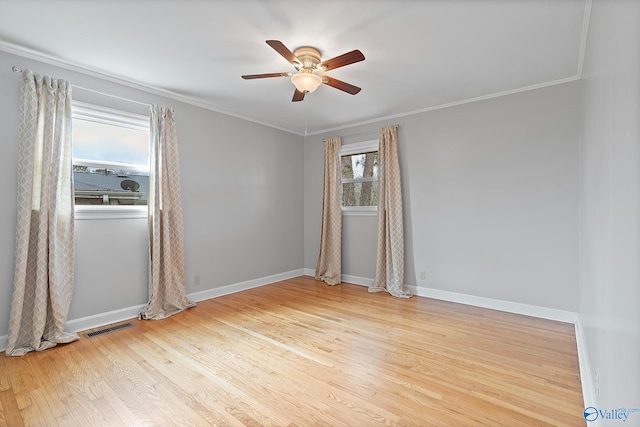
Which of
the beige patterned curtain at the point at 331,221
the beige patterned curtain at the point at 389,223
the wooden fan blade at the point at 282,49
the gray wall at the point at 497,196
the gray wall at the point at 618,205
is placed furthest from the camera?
the beige patterned curtain at the point at 331,221

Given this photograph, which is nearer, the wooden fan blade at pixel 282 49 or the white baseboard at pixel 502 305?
the wooden fan blade at pixel 282 49

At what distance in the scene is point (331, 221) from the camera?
16.8ft

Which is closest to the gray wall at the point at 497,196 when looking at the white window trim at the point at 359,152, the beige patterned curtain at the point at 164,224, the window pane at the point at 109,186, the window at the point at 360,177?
the white window trim at the point at 359,152

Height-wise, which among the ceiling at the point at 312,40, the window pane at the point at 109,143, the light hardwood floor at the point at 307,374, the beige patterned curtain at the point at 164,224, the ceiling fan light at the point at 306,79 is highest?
the ceiling at the point at 312,40

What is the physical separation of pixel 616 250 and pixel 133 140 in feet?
13.6

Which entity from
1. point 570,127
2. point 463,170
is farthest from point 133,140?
point 570,127

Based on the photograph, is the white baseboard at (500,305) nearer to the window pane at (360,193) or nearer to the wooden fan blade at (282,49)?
the window pane at (360,193)

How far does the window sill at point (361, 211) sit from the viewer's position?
4.82 meters

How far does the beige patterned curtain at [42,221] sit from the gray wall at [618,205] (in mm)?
3781

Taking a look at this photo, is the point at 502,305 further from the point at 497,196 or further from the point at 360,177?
the point at 360,177

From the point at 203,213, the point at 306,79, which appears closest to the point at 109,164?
the point at 203,213

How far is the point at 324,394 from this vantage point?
2.00 m

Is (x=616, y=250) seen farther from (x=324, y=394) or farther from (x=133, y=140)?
(x=133, y=140)

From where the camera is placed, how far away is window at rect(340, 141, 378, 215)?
486cm
